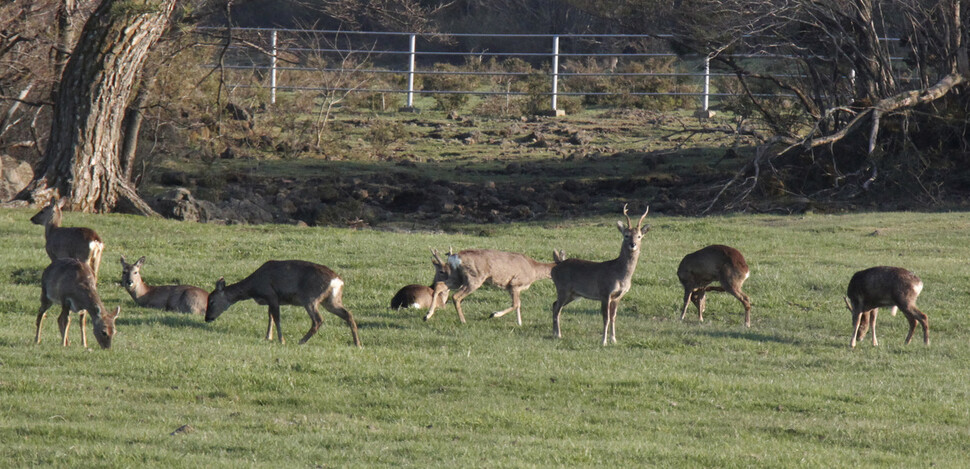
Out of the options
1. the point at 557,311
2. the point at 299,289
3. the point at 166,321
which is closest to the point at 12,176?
the point at 166,321

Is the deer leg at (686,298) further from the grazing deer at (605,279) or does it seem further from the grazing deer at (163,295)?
the grazing deer at (163,295)

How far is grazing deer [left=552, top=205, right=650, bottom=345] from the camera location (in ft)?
41.5

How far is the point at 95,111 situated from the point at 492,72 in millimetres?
18161

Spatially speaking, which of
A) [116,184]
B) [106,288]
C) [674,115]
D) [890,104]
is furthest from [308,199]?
[674,115]

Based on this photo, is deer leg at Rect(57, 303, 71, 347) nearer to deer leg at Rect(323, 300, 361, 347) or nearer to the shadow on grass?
the shadow on grass

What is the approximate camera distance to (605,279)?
499 inches

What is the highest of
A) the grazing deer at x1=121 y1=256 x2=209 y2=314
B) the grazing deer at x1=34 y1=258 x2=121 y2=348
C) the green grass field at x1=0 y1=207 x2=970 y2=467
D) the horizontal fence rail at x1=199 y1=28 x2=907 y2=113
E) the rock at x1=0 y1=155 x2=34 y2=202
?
the horizontal fence rail at x1=199 y1=28 x2=907 y2=113

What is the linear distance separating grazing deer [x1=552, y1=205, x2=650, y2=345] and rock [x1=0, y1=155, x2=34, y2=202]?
13.9 m

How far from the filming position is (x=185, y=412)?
9.07 meters

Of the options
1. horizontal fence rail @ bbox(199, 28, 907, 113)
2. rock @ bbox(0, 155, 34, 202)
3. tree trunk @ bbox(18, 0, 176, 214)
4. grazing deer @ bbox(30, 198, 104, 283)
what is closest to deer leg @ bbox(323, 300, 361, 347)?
grazing deer @ bbox(30, 198, 104, 283)

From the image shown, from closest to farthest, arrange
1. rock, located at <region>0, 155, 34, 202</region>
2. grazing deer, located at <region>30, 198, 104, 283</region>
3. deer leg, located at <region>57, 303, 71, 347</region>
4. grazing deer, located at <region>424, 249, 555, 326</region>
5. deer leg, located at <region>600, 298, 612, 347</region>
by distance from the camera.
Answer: deer leg, located at <region>57, 303, 71, 347</region> → deer leg, located at <region>600, 298, 612, 347</region> → grazing deer, located at <region>424, 249, 555, 326</region> → grazing deer, located at <region>30, 198, 104, 283</region> → rock, located at <region>0, 155, 34, 202</region>

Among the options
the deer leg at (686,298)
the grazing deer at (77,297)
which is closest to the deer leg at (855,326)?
the deer leg at (686,298)

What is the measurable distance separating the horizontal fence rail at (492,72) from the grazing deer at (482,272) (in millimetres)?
15373

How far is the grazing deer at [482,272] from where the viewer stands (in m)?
13.5
